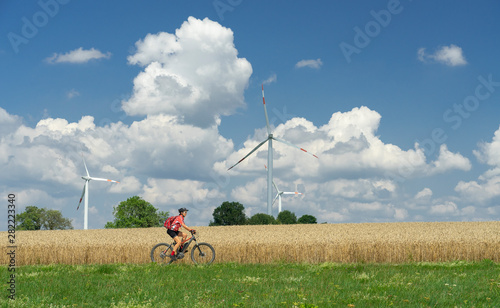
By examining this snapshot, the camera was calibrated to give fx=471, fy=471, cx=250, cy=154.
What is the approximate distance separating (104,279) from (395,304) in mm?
10640

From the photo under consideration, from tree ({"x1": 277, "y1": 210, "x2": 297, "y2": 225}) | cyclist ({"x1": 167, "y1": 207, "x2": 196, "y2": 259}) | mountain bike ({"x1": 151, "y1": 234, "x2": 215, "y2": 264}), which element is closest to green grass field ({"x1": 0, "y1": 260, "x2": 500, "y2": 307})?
cyclist ({"x1": 167, "y1": 207, "x2": 196, "y2": 259})

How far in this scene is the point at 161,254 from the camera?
23516 mm

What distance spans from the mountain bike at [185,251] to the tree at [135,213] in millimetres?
67380

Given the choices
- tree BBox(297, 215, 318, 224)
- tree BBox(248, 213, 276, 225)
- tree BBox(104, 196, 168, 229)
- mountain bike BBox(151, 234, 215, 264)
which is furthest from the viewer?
tree BBox(104, 196, 168, 229)

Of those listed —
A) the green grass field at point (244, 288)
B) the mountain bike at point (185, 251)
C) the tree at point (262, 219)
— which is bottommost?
the green grass field at point (244, 288)

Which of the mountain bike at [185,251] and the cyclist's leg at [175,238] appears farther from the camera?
the mountain bike at [185,251]

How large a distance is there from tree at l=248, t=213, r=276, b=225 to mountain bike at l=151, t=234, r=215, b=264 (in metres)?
42.3

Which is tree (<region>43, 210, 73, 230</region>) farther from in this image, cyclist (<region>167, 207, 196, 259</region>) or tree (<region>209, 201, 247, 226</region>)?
cyclist (<region>167, 207, 196, 259</region>)

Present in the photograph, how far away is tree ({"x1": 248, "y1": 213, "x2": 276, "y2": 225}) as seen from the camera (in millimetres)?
66812

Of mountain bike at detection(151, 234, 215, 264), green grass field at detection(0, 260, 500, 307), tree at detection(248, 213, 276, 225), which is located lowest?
green grass field at detection(0, 260, 500, 307)

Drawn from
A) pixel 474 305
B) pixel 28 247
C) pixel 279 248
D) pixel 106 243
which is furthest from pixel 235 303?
pixel 28 247

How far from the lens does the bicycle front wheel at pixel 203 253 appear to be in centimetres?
2358

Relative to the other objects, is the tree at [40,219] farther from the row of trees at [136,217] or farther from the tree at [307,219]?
the tree at [307,219]

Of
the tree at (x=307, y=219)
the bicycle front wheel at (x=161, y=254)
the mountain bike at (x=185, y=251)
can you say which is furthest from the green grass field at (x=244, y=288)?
the tree at (x=307, y=219)
